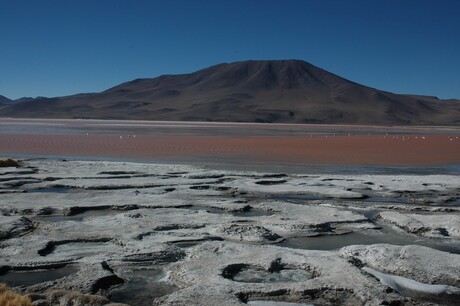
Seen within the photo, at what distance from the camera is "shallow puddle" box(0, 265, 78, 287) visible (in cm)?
579

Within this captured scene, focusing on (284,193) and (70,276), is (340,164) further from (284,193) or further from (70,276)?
(70,276)

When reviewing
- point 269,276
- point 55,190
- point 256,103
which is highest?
point 256,103

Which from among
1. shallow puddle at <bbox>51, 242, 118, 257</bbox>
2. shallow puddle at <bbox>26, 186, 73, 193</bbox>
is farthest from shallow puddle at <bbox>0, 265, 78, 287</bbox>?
shallow puddle at <bbox>26, 186, 73, 193</bbox>

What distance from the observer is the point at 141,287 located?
5766 millimetres

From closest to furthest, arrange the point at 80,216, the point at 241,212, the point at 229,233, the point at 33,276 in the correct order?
the point at 33,276
the point at 229,233
the point at 80,216
the point at 241,212

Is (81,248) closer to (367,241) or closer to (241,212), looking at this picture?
(241,212)

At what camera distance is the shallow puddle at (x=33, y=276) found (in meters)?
5.79

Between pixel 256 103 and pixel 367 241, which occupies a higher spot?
pixel 256 103

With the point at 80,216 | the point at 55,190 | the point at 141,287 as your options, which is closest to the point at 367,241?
the point at 141,287

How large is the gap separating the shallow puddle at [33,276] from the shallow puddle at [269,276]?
6.68ft

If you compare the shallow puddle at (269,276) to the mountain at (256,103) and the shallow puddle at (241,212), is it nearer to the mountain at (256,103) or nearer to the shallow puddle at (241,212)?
the shallow puddle at (241,212)

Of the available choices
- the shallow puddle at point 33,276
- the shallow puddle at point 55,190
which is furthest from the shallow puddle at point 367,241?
the shallow puddle at point 55,190

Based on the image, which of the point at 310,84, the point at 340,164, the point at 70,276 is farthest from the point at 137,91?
the point at 70,276

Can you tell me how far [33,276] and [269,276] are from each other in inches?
109
